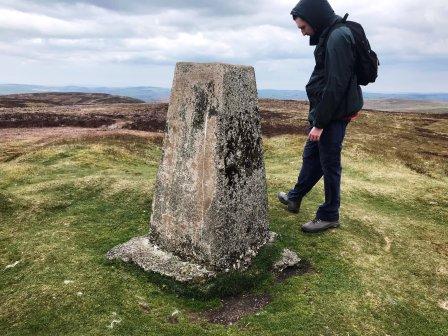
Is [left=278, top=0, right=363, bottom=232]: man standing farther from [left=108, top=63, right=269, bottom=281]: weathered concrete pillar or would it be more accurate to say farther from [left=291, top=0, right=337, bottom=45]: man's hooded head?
[left=108, top=63, right=269, bottom=281]: weathered concrete pillar

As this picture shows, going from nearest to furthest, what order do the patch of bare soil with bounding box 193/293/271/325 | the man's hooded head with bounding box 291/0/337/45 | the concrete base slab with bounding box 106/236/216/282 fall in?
the patch of bare soil with bounding box 193/293/271/325 → the concrete base slab with bounding box 106/236/216/282 → the man's hooded head with bounding box 291/0/337/45

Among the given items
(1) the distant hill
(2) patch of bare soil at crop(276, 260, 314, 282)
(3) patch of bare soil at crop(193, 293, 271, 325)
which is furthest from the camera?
(1) the distant hill

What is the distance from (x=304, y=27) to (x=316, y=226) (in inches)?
191

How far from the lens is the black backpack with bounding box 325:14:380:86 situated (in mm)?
9289

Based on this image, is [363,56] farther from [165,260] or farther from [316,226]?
[165,260]

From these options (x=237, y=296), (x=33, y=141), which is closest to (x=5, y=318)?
(x=237, y=296)

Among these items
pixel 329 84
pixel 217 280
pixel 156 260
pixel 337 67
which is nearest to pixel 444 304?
pixel 217 280

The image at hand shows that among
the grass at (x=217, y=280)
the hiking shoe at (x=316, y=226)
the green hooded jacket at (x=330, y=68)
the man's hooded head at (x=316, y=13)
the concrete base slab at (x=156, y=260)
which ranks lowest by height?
the grass at (x=217, y=280)

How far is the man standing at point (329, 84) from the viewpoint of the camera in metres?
9.04

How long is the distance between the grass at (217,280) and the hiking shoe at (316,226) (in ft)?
0.83

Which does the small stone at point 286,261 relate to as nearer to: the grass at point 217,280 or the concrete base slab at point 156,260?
the grass at point 217,280

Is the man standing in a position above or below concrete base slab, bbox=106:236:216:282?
above

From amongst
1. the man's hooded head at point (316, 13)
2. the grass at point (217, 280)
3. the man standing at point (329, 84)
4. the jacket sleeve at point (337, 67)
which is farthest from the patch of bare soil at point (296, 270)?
the man's hooded head at point (316, 13)

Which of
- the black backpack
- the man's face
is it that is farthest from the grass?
the man's face
